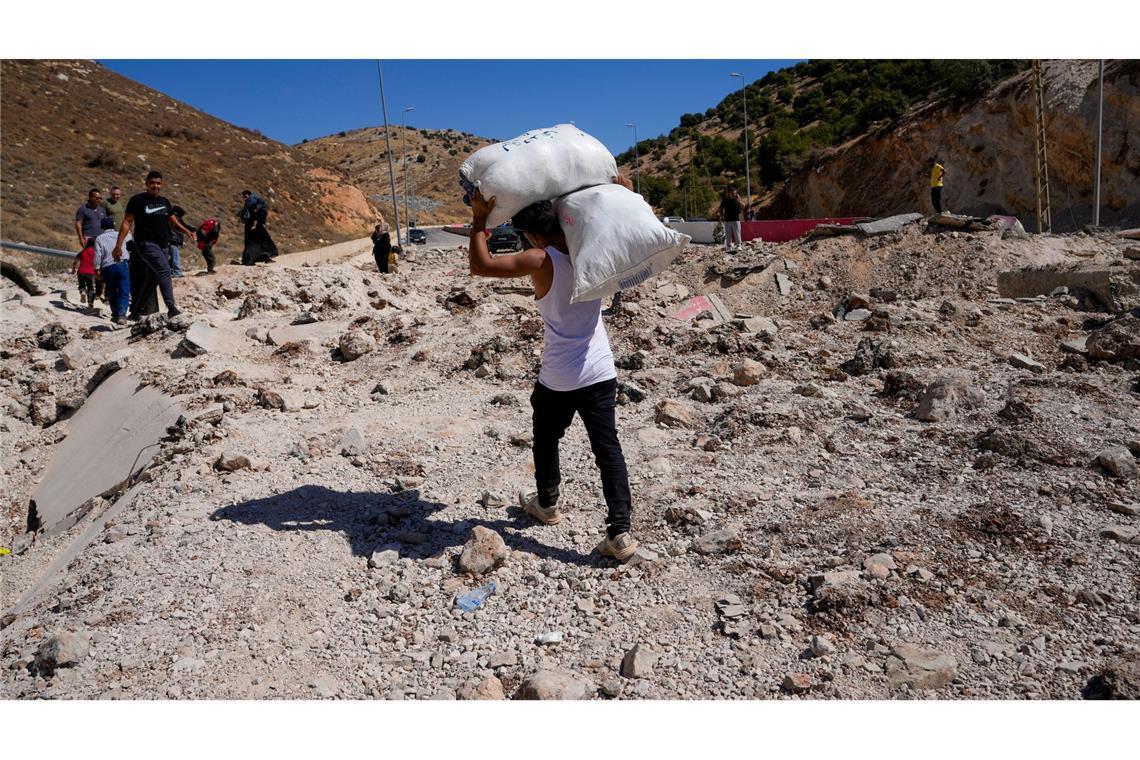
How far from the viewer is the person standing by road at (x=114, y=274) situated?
887 cm

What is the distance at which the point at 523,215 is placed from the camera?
138 inches

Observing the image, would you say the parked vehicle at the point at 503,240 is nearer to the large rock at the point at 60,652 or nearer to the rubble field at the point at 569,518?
the rubble field at the point at 569,518

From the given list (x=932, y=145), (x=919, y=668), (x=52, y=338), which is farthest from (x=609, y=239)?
(x=932, y=145)

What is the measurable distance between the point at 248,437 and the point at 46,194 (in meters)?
24.8

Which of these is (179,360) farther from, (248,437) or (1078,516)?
(1078,516)

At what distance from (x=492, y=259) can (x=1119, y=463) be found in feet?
10.8

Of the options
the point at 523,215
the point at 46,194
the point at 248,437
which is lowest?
the point at 248,437

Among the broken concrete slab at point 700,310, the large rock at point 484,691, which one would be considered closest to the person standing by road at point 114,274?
the broken concrete slab at point 700,310

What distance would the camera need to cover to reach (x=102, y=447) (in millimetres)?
6082

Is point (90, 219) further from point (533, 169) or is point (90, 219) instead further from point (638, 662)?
point (638, 662)

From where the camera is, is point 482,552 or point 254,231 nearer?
point 482,552

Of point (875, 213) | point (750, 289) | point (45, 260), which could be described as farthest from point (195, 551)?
point (875, 213)

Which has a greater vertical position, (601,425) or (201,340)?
(201,340)

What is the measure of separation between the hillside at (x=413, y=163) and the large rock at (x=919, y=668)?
55.6 meters
